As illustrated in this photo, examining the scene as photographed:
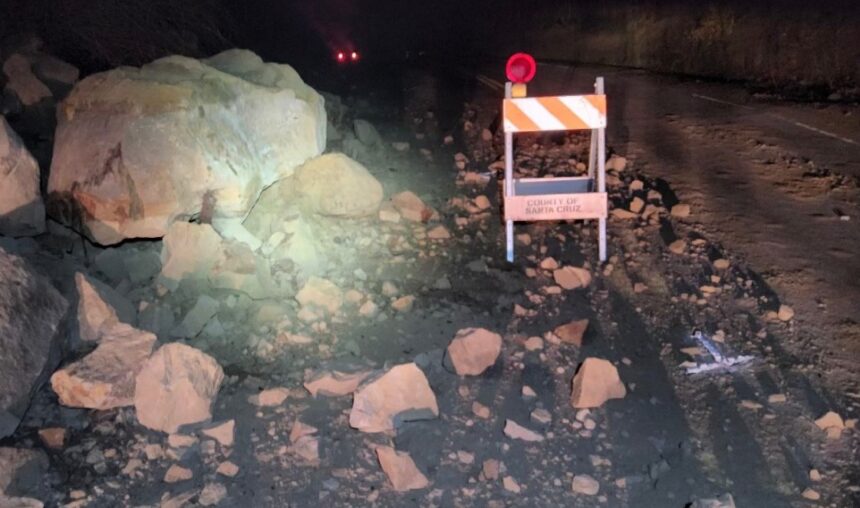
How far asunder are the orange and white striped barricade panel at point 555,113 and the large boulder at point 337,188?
1.52 meters

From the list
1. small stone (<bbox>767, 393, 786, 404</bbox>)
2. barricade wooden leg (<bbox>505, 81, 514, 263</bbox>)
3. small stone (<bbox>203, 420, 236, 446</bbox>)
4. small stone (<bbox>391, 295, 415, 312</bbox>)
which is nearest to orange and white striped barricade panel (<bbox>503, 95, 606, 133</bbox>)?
barricade wooden leg (<bbox>505, 81, 514, 263</bbox>)

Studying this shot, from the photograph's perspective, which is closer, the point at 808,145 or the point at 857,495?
the point at 857,495

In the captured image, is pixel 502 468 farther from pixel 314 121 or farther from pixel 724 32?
pixel 724 32

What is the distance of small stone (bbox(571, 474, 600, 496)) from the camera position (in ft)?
12.4

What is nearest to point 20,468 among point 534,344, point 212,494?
point 212,494

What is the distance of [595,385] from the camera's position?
14.3 feet

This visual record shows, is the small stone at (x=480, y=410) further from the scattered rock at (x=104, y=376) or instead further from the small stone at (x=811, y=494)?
the scattered rock at (x=104, y=376)

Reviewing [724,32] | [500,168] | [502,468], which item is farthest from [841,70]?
[502,468]

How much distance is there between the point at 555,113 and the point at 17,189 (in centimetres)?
380

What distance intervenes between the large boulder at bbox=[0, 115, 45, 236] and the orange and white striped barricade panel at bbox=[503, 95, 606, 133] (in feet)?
11.1

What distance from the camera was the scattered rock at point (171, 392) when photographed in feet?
13.7

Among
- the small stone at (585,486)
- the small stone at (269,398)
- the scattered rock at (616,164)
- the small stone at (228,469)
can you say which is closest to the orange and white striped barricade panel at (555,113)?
the scattered rock at (616,164)

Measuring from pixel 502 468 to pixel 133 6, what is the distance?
817 centimetres

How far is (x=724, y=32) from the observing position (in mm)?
11750
